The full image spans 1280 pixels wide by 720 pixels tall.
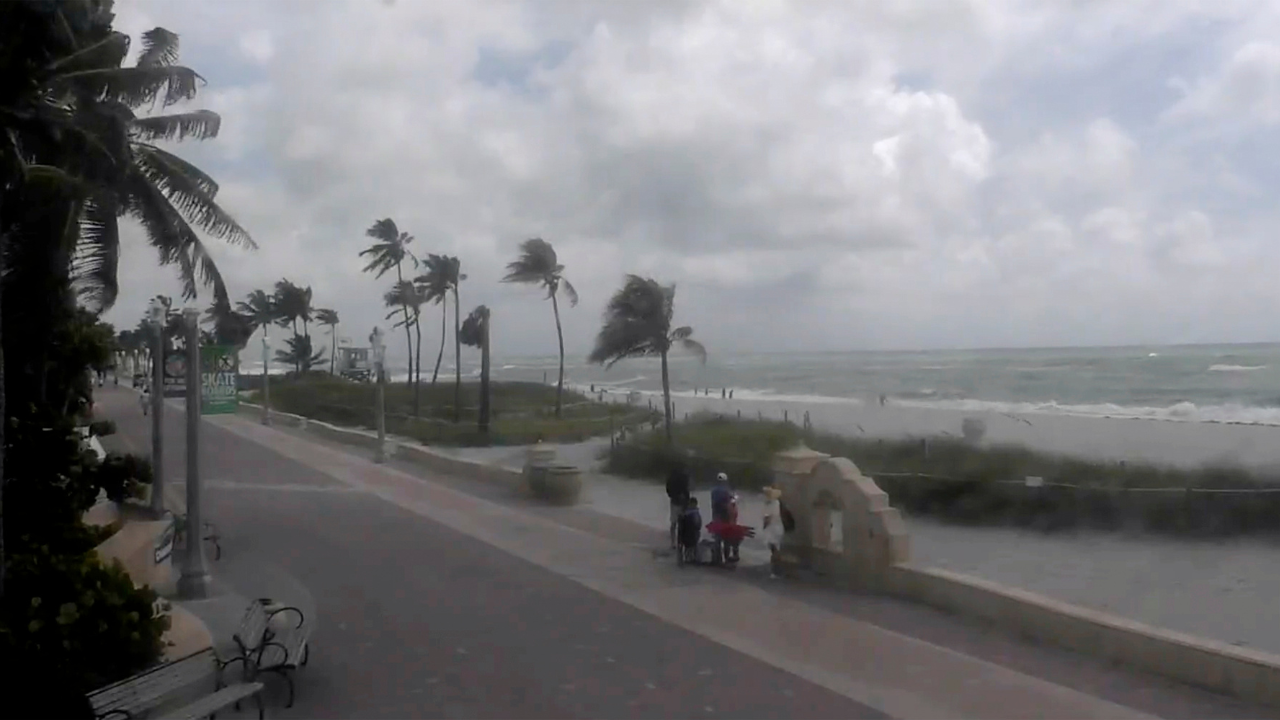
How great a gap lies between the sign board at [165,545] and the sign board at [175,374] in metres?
1.55

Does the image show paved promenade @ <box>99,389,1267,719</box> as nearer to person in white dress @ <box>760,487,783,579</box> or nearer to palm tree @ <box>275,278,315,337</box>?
person in white dress @ <box>760,487,783,579</box>

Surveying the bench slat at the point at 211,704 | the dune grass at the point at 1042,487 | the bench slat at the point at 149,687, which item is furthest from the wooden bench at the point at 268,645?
the dune grass at the point at 1042,487

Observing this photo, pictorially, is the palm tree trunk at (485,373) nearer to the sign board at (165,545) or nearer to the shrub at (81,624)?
the sign board at (165,545)

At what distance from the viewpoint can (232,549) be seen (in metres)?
15.0

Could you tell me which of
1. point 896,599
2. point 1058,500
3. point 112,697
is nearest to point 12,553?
point 112,697

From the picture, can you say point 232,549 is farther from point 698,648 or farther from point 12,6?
point 12,6

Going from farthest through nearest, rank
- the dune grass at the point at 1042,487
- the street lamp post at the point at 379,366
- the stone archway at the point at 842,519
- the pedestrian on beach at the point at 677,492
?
the street lamp post at the point at 379,366 → the dune grass at the point at 1042,487 → the pedestrian on beach at the point at 677,492 → the stone archway at the point at 842,519

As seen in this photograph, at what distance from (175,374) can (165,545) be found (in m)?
1.93

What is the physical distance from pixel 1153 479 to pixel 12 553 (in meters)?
21.9

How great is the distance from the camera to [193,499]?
11148mm

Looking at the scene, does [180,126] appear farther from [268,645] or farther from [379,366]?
[379,366]

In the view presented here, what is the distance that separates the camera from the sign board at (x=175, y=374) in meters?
12.5

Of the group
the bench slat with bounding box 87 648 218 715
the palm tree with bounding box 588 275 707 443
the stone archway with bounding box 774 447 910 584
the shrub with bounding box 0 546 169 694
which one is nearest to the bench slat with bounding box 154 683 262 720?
the bench slat with bounding box 87 648 218 715

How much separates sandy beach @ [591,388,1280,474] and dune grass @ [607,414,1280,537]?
2577 mm
